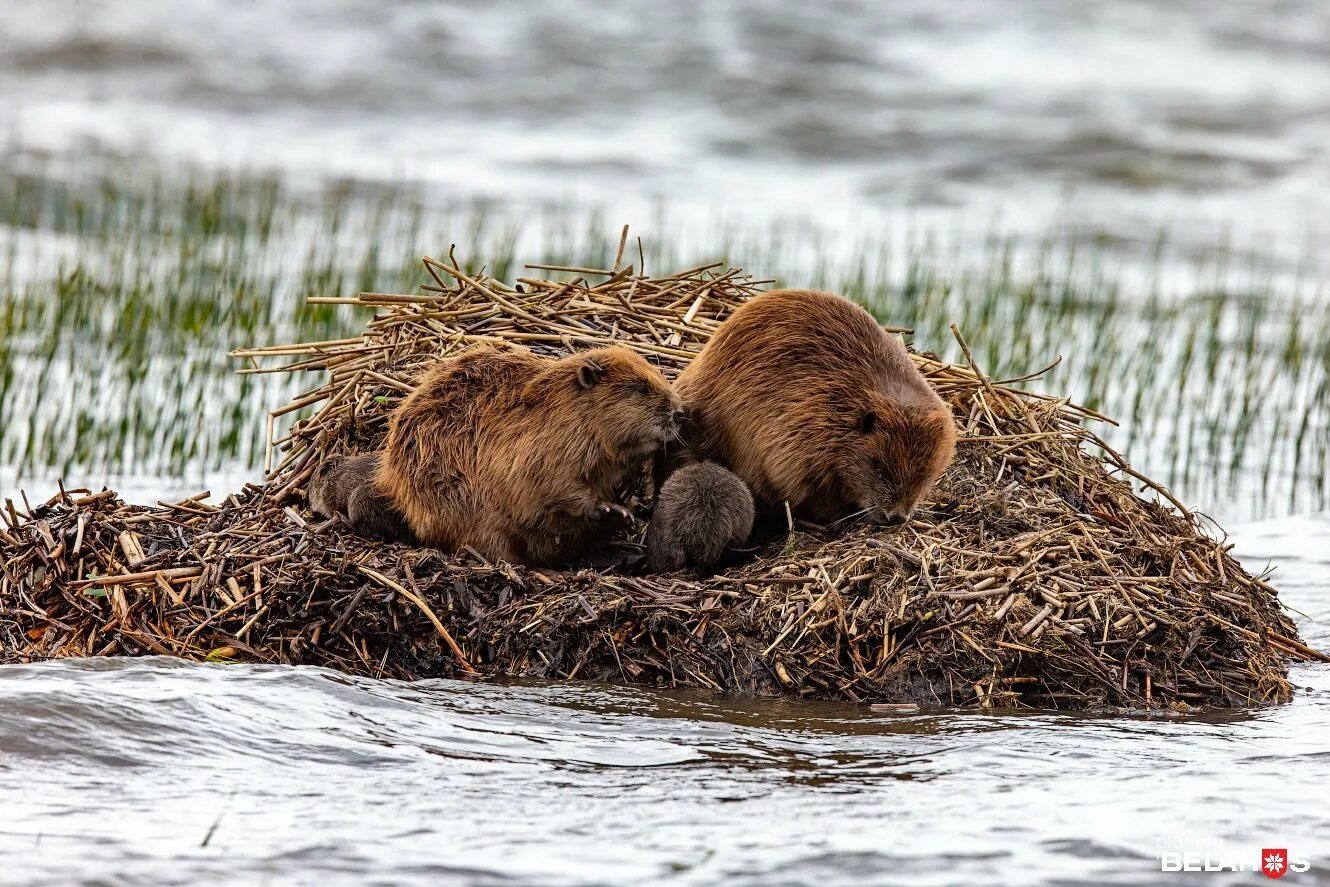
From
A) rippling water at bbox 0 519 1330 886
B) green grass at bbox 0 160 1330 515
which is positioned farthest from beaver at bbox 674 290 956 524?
green grass at bbox 0 160 1330 515

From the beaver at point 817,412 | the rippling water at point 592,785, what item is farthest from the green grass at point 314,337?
the rippling water at point 592,785

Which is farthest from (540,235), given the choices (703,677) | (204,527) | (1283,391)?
(703,677)

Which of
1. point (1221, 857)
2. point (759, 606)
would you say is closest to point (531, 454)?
point (759, 606)

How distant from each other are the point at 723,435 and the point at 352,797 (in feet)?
8.83

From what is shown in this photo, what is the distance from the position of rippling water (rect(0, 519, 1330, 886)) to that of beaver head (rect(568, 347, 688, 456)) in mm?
1100

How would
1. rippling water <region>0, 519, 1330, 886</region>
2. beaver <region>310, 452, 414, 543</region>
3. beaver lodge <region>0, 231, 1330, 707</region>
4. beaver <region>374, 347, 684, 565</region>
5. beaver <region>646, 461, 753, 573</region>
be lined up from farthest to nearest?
1. beaver <region>310, 452, 414, 543</region>
2. beaver <region>374, 347, 684, 565</region>
3. beaver <region>646, 461, 753, 573</region>
4. beaver lodge <region>0, 231, 1330, 707</region>
5. rippling water <region>0, 519, 1330, 886</region>

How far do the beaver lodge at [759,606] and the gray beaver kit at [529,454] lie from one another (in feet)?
0.59

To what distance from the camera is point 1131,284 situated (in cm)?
1836

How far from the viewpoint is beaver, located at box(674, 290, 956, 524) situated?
5.52 m

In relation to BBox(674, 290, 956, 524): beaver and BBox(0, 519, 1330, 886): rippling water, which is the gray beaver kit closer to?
BBox(674, 290, 956, 524): beaver

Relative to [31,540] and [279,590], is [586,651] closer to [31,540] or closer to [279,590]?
[279,590]

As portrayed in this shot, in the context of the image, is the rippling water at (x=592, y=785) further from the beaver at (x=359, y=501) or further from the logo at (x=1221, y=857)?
the beaver at (x=359, y=501)

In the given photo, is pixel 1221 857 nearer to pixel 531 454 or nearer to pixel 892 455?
pixel 892 455

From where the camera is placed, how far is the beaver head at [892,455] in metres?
5.49
